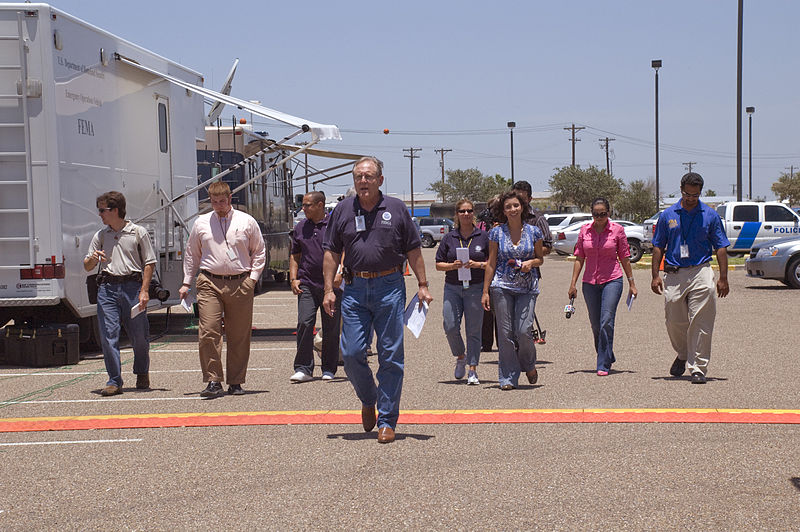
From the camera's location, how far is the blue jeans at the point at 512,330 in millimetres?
9078

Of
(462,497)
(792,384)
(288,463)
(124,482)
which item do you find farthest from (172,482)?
(792,384)

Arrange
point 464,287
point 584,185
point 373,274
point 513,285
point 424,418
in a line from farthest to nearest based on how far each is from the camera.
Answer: point 584,185, point 464,287, point 513,285, point 424,418, point 373,274

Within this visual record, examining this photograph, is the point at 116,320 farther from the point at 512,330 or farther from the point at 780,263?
the point at 780,263

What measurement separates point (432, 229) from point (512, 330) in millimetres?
48657

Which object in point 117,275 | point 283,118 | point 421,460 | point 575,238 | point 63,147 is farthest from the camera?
point 575,238

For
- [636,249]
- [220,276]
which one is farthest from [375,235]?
[636,249]

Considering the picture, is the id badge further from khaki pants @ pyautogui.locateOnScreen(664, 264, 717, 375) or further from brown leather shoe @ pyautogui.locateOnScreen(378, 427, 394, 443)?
khaki pants @ pyautogui.locateOnScreen(664, 264, 717, 375)

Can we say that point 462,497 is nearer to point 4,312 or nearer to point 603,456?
point 603,456

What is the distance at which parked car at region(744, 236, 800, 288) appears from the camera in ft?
69.7

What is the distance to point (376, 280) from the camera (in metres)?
7.06

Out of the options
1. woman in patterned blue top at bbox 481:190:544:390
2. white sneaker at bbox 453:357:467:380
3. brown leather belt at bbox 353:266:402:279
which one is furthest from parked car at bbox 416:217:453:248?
brown leather belt at bbox 353:266:402:279

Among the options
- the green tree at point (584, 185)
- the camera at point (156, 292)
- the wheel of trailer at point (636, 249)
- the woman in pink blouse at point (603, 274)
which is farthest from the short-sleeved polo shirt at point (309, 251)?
the green tree at point (584, 185)

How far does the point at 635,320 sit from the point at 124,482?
10.8 metres

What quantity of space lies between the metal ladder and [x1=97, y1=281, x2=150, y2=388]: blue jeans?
2.24 m
